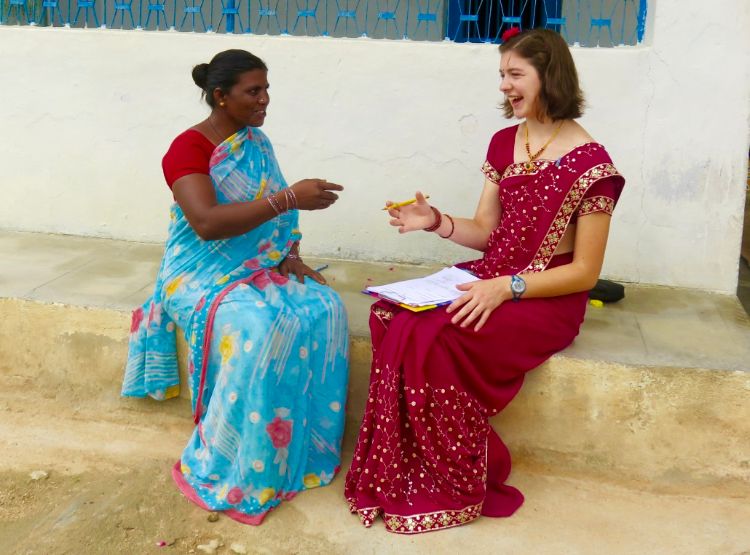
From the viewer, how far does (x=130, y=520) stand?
9.21ft

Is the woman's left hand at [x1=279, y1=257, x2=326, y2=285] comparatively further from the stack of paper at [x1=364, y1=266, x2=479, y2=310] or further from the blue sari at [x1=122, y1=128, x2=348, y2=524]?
the stack of paper at [x1=364, y1=266, x2=479, y2=310]

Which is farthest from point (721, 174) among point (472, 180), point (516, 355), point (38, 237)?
point (38, 237)

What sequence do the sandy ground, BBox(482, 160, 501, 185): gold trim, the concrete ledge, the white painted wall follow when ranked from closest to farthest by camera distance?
the sandy ground < the concrete ledge < BBox(482, 160, 501, 185): gold trim < the white painted wall

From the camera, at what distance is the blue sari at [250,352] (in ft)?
9.30

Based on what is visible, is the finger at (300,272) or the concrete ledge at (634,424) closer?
the concrete ledge at (634,424)

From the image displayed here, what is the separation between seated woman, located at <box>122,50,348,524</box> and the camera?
2836mm

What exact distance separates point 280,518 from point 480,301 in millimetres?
982

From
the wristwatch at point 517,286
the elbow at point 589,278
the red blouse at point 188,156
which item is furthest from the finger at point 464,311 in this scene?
the red blouse at point 188,156

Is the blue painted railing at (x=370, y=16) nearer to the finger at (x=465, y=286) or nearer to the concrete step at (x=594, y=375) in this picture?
the concrete step at (x=594, y=375)

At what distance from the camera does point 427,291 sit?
294 cm

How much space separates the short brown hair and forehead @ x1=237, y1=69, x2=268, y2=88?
0.85 meters

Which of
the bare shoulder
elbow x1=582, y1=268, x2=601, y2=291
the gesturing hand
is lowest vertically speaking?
elbow x1=582, y1=268, x2=601, y2=291

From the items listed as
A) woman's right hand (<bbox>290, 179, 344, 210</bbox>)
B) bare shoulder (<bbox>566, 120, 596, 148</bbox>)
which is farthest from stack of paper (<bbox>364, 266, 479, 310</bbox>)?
bare shoulder (<bbox>566, 120, 596, 148</bbox>)

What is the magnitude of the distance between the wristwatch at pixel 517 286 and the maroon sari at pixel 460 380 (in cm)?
5
